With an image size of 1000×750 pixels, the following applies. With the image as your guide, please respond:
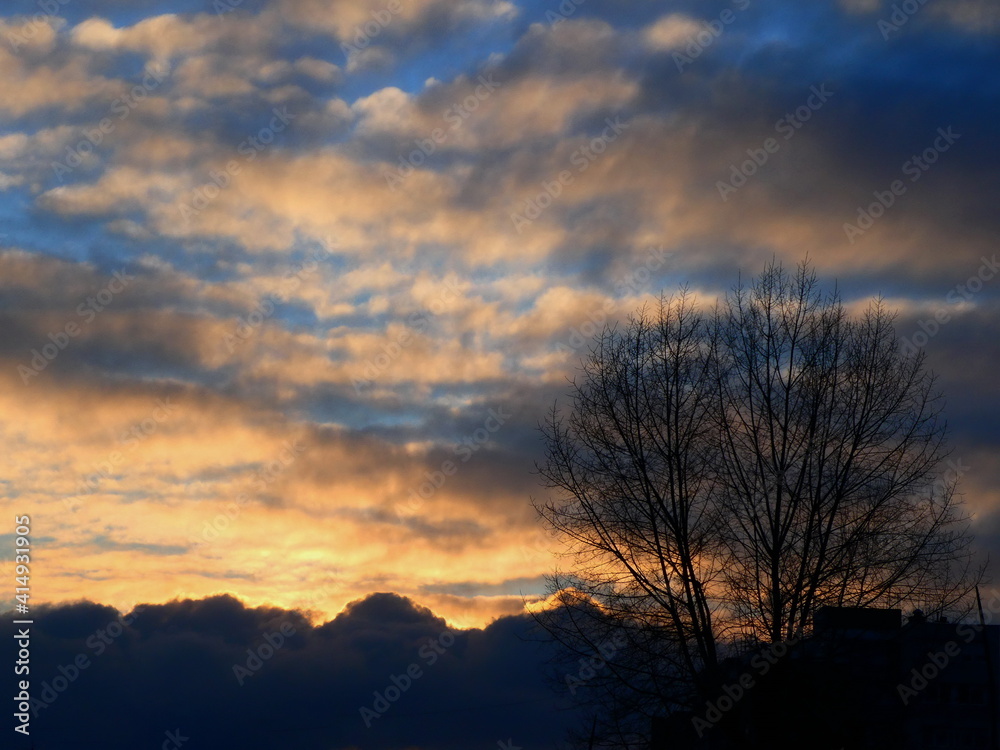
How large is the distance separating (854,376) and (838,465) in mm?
1946

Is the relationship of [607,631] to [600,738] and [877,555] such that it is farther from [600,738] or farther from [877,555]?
[877,555]

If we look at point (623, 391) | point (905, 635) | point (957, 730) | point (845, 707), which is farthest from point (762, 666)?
point (957, 730)

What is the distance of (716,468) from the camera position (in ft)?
63.8

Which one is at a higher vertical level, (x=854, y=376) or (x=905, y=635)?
(x=854, y=376)

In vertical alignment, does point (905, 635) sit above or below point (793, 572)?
below

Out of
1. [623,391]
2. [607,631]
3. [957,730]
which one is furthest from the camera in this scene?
[957,730]

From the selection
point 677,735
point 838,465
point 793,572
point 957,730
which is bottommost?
point 957,730

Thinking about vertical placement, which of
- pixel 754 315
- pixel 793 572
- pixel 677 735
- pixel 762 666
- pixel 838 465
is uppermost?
pixel 754 315

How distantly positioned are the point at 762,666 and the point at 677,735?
4.32 meters

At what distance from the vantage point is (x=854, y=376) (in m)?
19.5

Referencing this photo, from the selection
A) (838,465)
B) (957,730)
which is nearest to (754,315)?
(838,465)

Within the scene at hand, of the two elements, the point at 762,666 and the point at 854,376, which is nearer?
the point at 762,666

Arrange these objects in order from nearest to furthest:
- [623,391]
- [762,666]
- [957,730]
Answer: [762,666], [623,391], [957,730]

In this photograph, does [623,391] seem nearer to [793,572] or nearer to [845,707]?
[793,572]
